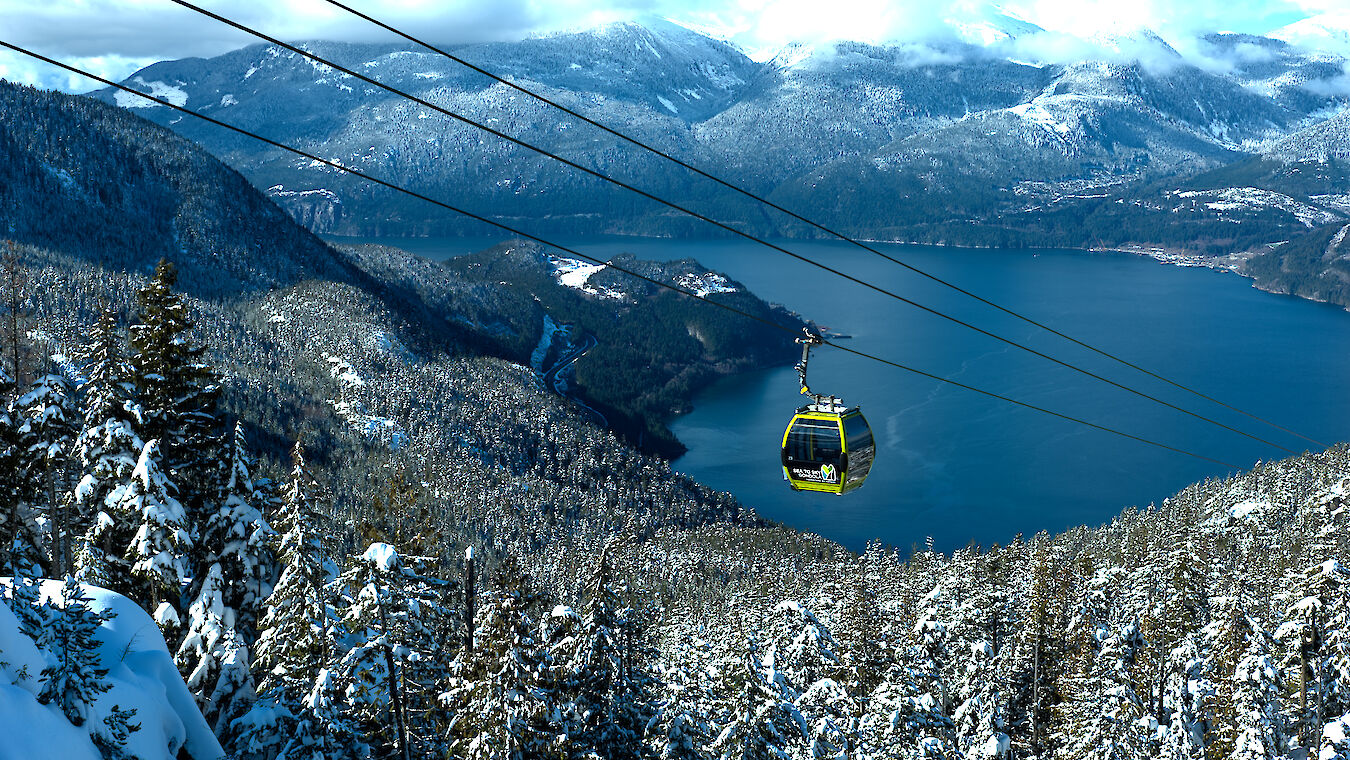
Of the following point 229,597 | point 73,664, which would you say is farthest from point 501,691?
point 73,664

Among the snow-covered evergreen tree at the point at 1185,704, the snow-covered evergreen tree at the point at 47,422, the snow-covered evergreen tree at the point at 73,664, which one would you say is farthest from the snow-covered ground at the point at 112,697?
the snow-covered evergreen tree at the point at 1185,704

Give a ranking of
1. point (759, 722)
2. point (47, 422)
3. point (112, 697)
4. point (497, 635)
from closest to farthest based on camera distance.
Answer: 1. point (112, 697)
2. point (47, 422)
3. point (497, 635)
4. point (759, 722)

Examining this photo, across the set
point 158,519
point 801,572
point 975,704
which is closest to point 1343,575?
point 975,704

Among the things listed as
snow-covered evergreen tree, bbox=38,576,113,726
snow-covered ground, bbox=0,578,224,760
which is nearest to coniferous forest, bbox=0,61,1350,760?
snow-covered evergreen tree, bbox=38,576,113,726

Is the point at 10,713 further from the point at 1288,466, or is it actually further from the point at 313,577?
the point at 1288,466

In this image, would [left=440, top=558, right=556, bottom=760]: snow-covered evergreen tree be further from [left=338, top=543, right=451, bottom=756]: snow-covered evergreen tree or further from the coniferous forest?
[left=338, top=543, right=451, bottom=756]: snow-covered evergreen tree

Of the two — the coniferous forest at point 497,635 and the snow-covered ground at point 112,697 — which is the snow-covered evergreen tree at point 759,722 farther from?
the snow-covered ground at point 112,697

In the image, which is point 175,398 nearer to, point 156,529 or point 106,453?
point 106,453

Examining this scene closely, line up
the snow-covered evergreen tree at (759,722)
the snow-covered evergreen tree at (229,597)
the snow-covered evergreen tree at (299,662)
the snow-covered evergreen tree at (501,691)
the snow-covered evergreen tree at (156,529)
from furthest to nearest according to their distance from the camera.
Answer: the snow-covered evergreen tree at (759,722) → the snow-covered evergreen tree at (501,691) → the snow-covered evergreen tree at (156,529) → the snow-covered evergreen tree at (229,597) → the snow-covered evergreen tree at (299,662)
